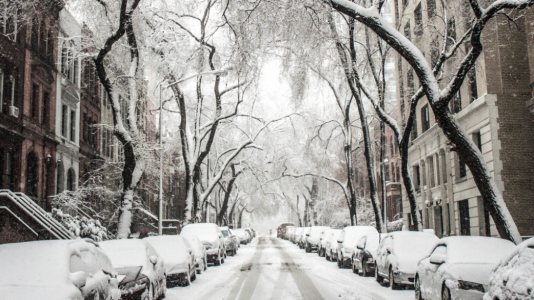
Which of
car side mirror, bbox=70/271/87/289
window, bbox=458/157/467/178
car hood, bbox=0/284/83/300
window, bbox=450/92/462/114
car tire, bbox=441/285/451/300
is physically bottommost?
car tire, bbox=441/285/451/300

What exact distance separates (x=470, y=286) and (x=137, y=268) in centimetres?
641

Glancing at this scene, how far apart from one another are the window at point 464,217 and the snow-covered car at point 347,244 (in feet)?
21.4

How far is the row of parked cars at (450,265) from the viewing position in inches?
269

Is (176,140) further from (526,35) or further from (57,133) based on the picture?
(526,35)

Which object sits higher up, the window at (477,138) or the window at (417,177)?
the window at (477,138)

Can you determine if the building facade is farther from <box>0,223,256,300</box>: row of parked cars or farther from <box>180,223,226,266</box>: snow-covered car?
<box>0,223,256,300</box>: row of parked cars

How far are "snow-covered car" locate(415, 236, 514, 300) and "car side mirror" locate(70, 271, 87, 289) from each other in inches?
233

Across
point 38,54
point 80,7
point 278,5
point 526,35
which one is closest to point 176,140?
point 38,54

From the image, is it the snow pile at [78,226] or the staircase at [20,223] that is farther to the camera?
the snow pile at [78,226]

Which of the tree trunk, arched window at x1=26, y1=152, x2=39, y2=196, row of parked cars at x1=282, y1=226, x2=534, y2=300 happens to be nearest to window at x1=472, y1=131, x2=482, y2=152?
row of parked cars at x1=282, y1=226, x2=534, y2=300

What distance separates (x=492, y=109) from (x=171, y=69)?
14460mm

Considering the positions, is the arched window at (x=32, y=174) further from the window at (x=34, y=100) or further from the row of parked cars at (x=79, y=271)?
the row of parked cars at (x=79, y=271)

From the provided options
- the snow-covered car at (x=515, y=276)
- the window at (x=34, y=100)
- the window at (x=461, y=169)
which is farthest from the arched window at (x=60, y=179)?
the snow-covered car at (x=515, y=276)

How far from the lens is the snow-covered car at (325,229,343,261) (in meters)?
27.4
